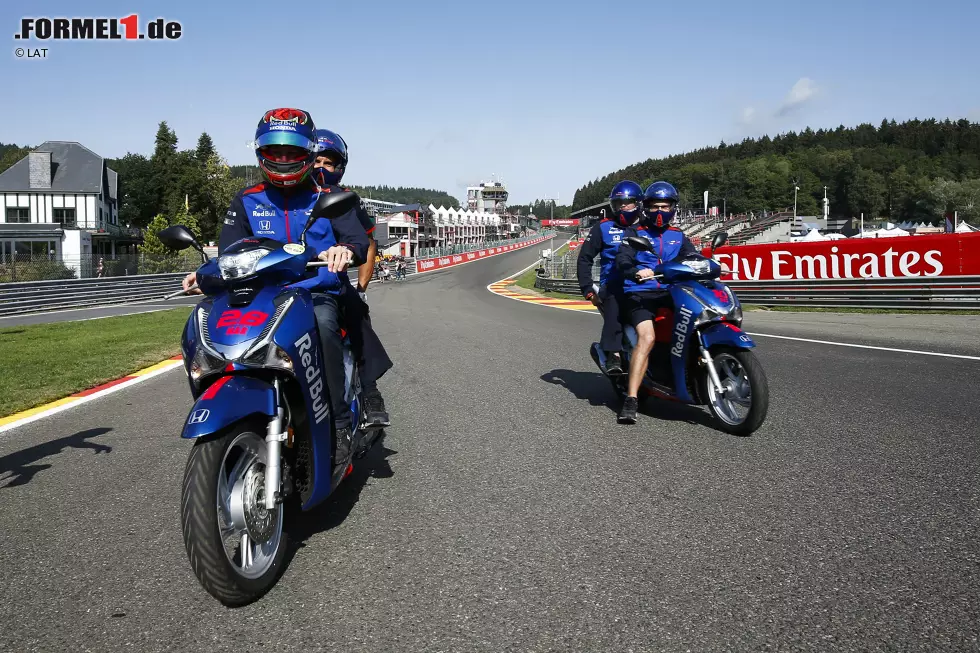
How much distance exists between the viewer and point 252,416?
2908 millimetres

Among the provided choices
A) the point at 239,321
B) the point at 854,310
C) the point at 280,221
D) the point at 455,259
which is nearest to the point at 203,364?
the point at 239,321

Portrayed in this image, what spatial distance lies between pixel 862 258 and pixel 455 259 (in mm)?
61414

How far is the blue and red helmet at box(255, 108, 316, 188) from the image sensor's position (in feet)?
12.2

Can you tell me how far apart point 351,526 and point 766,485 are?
222 cm

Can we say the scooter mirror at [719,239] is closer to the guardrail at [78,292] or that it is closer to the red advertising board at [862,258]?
the red advertising board at [862,258]

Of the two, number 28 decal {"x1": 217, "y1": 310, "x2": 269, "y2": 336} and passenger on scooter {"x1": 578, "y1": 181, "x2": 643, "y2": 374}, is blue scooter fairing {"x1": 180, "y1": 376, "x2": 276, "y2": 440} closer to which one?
number 28 decal {"x1": 217, "y1": 310, "x2": 269, "y2": 336}

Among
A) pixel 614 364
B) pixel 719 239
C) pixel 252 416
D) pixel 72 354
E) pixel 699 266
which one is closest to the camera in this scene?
pixel 252 416

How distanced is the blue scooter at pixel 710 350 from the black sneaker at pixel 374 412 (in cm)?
234

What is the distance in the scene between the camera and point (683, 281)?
18.5 ft

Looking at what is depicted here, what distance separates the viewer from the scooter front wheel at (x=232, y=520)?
8.42 ft

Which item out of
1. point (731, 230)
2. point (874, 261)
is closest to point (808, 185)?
point (731, 230)

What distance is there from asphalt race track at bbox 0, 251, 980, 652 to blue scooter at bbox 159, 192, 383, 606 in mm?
246

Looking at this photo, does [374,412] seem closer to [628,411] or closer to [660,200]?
[628,411]

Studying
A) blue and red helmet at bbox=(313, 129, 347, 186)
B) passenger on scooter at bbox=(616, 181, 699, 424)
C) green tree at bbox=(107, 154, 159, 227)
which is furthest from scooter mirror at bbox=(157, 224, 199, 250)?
green tree at bbox=(107, 154, 159, 227)
